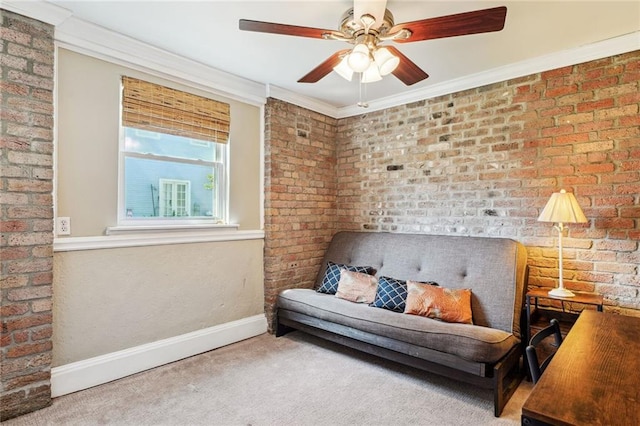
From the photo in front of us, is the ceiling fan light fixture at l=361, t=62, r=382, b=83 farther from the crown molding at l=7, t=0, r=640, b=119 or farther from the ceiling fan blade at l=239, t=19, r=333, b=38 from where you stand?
the crown molding at l=7, t=0, r=640, b=119

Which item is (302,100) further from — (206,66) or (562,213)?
(562,213)

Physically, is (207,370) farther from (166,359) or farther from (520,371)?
(520,371)

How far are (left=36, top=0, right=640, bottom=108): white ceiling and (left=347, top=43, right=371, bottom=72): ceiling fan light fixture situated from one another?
1.36 ft

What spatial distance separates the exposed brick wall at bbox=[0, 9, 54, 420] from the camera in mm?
1981

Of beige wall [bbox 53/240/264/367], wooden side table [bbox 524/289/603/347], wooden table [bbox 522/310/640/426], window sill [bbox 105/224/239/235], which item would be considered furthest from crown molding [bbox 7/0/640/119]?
wooden table [bbox 522/310/640/426]

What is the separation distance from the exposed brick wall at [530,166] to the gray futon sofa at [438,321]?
288 millimetres

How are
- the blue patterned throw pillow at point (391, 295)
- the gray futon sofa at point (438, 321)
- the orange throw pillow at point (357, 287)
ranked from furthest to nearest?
the orange throw pillow at point (357, 287)
the blue patterned throw pillow at point (391, 295)
the gray futon sofa at point (438, 321)

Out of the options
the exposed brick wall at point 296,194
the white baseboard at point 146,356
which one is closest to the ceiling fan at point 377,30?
the exposed brick wall at point 296,194

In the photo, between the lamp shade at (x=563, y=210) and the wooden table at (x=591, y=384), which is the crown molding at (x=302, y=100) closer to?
the lamp shade at (x=563, y=210)

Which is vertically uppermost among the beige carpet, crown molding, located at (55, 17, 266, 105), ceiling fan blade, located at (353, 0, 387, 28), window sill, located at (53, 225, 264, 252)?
crown molding, located at (55, 17, 266, 105)

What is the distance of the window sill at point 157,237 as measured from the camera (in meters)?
2.31

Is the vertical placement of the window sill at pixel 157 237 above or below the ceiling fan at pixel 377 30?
below

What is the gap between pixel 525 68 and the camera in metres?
2.83

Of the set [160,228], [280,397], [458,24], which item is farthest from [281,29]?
[280,397]
